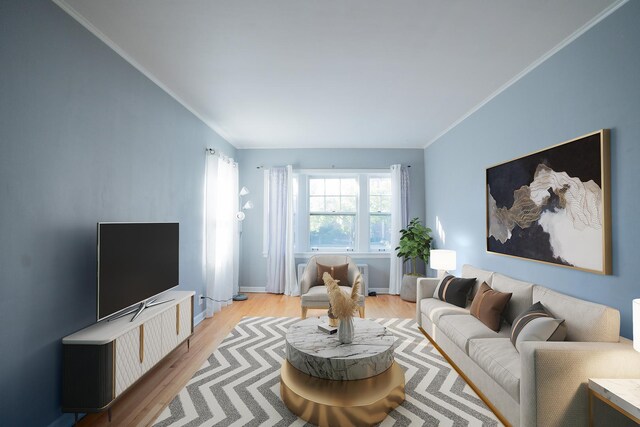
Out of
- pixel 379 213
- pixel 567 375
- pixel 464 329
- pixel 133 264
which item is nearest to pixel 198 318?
pixel 133 264

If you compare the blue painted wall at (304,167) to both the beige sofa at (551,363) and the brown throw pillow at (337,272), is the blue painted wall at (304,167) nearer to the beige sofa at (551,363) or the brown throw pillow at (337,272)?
the brown throw pillow at (337,272)

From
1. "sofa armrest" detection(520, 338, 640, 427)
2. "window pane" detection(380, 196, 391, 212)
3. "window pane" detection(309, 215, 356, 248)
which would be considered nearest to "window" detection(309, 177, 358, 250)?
"window pane" detection(309, 215, 356, 248)

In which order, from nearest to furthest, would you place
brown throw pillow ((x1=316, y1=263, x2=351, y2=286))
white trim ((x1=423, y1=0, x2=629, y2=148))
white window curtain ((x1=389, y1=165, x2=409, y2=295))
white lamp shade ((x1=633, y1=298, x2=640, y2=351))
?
white lamp shade ((x1=633, y1=298, x2=640, y2=351))
white trim ((x1=423, y1=0, x2=629, y2=148))
brown throw pillow ((x1=316, y1=263, x2=351, y2=286))
white window curtain ((x1=389, y1=165, x2=409, y2=295))

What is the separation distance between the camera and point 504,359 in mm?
2156

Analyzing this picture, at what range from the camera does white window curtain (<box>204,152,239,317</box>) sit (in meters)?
4.40

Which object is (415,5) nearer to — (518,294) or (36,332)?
(518,294)

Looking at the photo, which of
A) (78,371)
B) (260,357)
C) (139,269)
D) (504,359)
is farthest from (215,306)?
(504,359)

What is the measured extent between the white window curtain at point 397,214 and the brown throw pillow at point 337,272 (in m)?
1.38

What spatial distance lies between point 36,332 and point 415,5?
10.2 feet

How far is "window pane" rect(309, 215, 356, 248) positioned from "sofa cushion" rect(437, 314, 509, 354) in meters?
3.03

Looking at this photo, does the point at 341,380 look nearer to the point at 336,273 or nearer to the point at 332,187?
the point at 336,273

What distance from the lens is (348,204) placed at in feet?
19.9

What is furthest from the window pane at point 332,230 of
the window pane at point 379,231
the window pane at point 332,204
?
the window pane at point 379,231

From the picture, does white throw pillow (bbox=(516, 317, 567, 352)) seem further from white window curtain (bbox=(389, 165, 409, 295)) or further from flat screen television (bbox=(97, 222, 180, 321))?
white window curtain (bbox=(389, 165, 409, 295))
